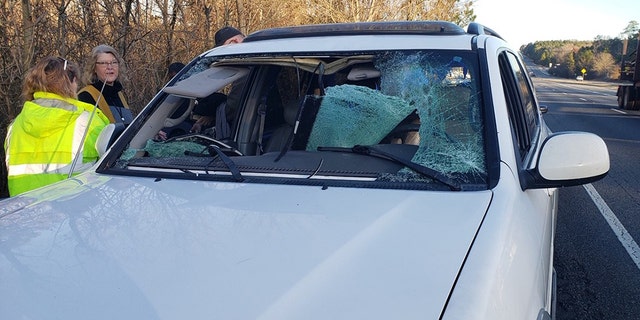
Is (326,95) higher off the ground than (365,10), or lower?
lower

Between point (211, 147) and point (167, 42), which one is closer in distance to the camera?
point (211, 147)

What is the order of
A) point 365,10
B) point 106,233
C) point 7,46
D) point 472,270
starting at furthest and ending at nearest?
point 365,10, point 7,46, point 106,233, point 472,270

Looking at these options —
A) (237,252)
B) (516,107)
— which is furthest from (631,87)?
(237,252)

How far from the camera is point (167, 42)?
28.9 ft

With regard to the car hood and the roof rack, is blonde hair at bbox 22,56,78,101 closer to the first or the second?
the roof rack

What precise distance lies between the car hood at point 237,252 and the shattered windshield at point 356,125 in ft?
0.61

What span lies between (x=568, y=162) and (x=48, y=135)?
2.78 metres

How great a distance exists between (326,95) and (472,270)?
1.48 meters

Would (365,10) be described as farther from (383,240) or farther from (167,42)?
(383,240)

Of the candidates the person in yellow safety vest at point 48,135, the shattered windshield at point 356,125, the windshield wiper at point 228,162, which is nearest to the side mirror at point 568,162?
the shattered windshield at point 356,125

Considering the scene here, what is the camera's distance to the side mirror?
6.85 feet

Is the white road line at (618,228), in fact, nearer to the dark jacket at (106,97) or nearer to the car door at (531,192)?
the car door at (531,192)

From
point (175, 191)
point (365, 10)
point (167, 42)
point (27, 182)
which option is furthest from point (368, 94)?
point (365, 10)

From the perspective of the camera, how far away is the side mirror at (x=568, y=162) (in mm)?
2088
